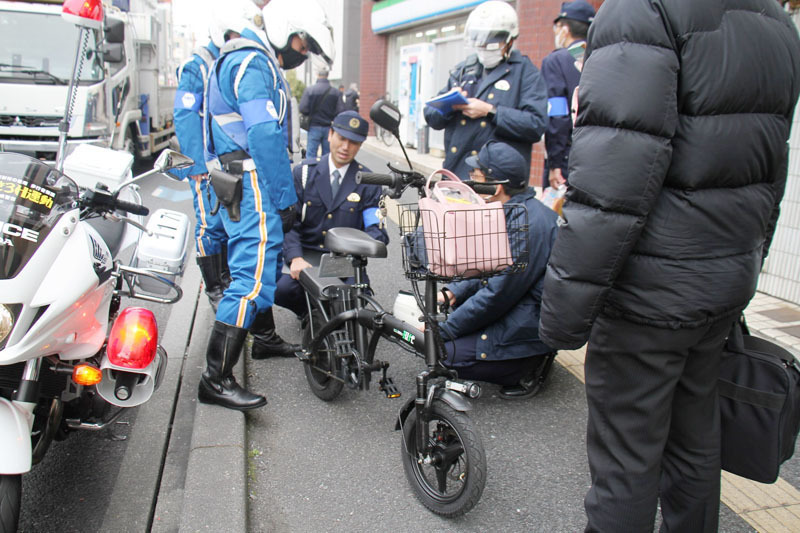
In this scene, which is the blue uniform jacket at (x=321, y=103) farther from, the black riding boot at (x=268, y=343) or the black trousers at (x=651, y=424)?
the black trousers at (x=651, y=424)

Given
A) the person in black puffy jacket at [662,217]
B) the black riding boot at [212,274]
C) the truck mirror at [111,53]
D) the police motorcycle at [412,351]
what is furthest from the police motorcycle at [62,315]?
the truck mirror at [111,53]

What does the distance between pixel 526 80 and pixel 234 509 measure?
10.6 ft

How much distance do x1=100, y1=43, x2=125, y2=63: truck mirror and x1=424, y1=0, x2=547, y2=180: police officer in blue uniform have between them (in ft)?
21.2

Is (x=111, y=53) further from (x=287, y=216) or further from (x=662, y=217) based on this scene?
(x=662, y=217)

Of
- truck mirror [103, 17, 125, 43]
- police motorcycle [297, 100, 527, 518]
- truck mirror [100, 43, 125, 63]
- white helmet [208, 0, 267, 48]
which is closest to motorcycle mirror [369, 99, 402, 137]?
police motorcycle [297, 100, 527, 518]

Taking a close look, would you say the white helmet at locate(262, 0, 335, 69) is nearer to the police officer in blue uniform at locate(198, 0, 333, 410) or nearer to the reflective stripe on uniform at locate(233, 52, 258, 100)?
the police officer in blue uniform at locate(198, 0, 333, 410)

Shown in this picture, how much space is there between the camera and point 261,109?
10.5 feet

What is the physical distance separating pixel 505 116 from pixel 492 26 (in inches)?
22.9

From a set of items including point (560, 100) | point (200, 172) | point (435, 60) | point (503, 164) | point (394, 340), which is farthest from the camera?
point (435, 60)

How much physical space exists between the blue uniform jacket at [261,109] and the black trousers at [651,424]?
189 cm

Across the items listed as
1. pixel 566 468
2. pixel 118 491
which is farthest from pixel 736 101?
pixel 118 491

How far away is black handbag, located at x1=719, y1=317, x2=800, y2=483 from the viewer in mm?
2043

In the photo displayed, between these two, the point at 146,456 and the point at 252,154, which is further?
the point at 252,154

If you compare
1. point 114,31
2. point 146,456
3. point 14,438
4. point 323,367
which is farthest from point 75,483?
point 114,31
